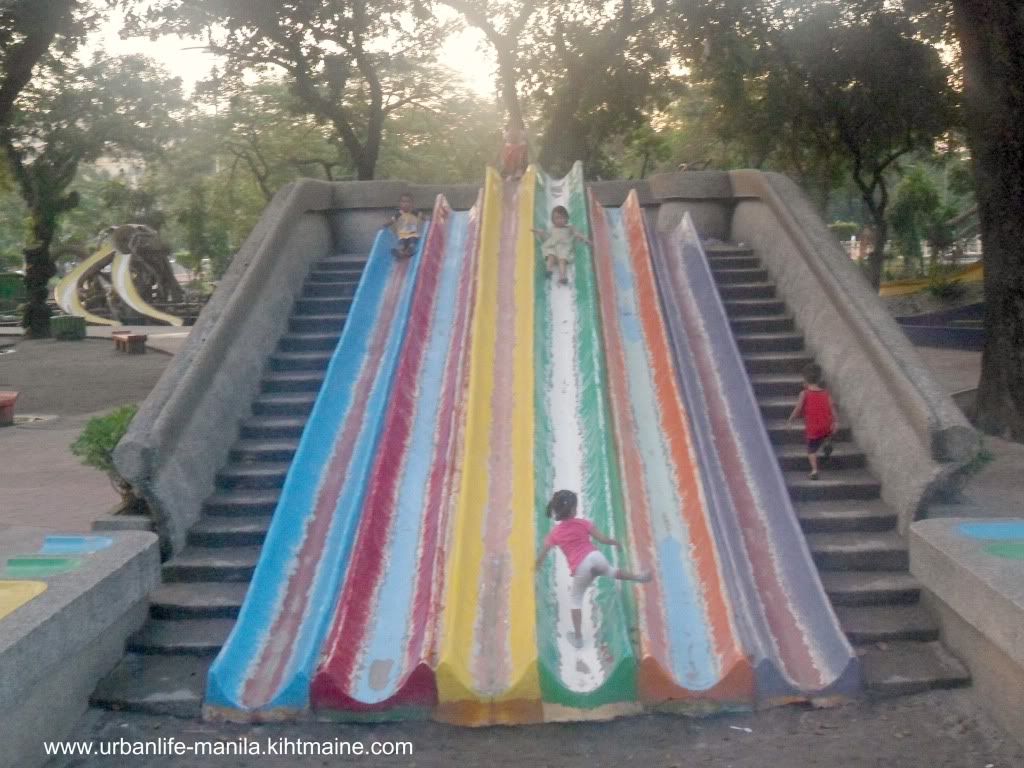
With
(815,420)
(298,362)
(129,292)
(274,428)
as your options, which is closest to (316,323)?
(298,362)

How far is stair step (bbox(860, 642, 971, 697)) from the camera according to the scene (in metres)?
6.45

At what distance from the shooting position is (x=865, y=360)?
915 centimetres

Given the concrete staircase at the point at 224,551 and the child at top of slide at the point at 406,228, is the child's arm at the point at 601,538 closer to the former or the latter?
the concrete staircase at the point at 224,551

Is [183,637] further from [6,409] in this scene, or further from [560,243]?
[6,409]

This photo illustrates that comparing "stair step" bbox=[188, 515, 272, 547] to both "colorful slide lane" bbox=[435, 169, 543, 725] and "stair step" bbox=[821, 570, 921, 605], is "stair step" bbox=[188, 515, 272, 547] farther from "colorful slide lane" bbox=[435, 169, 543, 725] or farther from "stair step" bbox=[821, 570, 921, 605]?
"stair step" bbox=[821, 570, 921, 605]

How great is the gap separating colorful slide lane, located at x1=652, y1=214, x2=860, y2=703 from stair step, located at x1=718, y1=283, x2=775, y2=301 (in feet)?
1.30

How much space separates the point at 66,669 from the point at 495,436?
12.0ft

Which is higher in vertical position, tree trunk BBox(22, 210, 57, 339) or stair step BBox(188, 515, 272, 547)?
tree trunk BBox(22, 210, 57, 339)

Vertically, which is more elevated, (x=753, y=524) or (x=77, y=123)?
(x=77, y=123)

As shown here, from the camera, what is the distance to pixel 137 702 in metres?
6.53

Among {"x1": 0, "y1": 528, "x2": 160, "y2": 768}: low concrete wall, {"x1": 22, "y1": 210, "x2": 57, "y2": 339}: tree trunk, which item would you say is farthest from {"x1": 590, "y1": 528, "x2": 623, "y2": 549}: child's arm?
{"x1": 22, "y1": 210, "x2": 57, "y2": 339}: tree trunk

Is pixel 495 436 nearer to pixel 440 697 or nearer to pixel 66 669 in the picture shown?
pixel 440 697

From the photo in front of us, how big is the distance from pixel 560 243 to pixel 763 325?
2255 mm

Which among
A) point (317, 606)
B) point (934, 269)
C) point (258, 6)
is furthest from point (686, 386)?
point (934, 269)
